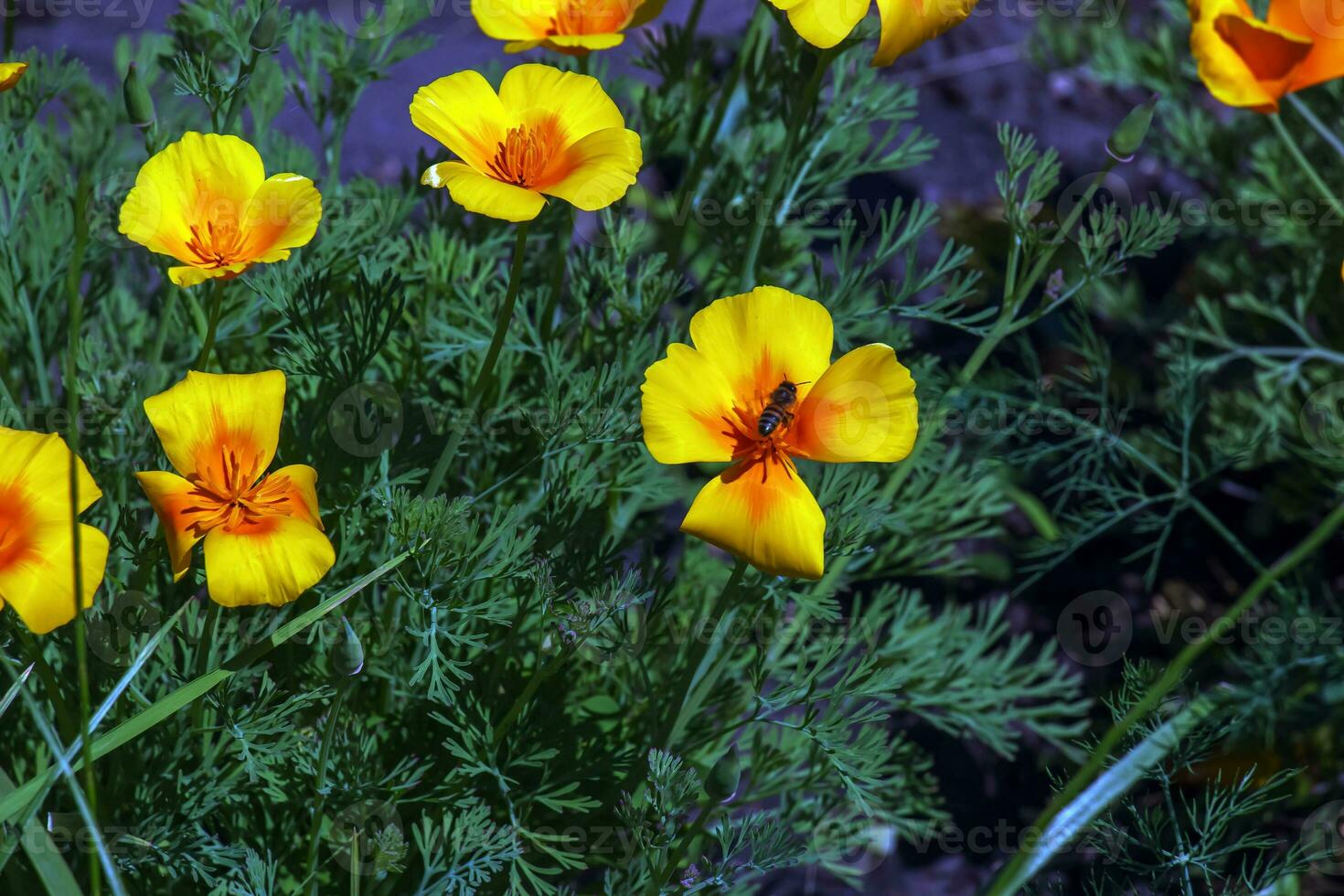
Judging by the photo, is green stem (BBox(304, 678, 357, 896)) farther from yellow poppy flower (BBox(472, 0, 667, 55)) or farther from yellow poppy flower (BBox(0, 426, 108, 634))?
yellow poppy flower (BBox(472, 0, 667, 55))

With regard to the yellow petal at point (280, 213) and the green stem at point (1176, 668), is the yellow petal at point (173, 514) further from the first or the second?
the green stem at point (1176, 668)

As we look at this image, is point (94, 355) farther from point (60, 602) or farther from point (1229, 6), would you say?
point (1229, 6)

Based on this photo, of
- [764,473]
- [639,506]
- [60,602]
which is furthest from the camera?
[639,506]

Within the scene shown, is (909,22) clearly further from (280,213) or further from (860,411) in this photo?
(280,213)

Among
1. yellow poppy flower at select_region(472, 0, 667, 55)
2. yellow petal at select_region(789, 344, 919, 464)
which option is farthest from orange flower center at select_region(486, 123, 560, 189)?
yellow petal at select_region(789, 344, 919, 464)

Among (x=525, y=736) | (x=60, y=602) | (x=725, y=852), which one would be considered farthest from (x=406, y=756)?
(x=60, y=602)

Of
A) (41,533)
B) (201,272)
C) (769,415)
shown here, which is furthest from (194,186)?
(769,415)
